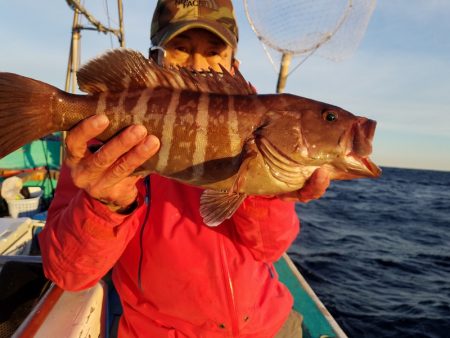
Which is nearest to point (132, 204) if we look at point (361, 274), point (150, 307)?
point (150, 307)

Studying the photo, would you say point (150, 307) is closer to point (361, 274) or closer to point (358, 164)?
point (358, 164)

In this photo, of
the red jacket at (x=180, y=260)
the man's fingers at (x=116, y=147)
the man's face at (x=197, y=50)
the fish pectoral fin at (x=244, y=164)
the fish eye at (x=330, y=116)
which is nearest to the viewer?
the man's fingers at (x=116, y=147)

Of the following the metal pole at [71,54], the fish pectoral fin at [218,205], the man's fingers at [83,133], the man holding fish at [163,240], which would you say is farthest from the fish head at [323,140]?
the metal pole at [71,54]

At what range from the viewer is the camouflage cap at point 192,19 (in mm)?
2838

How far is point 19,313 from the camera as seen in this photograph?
295 centimetres

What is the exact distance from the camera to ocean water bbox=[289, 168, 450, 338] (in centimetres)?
717

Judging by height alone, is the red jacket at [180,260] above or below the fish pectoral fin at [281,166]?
below

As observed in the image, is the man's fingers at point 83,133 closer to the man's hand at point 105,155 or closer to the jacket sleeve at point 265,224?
the man's hand at point 105,155

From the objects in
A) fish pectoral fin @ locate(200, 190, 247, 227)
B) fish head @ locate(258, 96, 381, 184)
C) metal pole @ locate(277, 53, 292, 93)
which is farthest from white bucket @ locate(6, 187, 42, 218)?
fish head @ locate(258, 96, 381, 184)

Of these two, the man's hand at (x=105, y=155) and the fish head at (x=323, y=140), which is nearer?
the man's hand at (x=105, y=155)

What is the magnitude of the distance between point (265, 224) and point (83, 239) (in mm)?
1196

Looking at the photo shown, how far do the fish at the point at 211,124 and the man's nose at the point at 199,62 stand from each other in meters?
0.93

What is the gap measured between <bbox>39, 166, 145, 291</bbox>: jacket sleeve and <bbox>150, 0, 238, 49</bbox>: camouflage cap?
4.75ft

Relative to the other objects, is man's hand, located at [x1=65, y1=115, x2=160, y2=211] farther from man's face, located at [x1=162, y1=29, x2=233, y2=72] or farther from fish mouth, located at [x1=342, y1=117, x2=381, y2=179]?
man's face, located at [x1=162, y1=29, x2=233, y2=72]
